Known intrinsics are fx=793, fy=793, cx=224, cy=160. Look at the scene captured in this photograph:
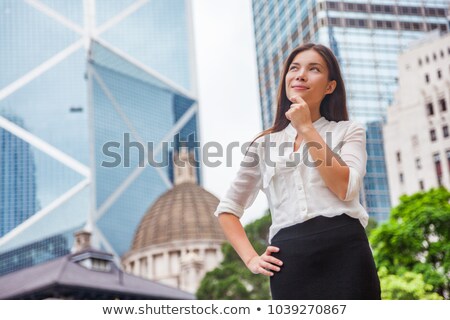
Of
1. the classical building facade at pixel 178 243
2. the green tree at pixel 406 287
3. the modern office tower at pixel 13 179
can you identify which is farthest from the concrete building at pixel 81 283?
the classical building facade at pixel 178 243

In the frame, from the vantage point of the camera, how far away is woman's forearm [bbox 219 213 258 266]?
253 centimetres

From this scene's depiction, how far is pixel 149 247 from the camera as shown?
193ft

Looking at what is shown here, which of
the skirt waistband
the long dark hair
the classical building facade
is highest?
the classical building facade

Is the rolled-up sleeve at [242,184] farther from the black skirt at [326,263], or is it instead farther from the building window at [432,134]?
the building window at [432,134]

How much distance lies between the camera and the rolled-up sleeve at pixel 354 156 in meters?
2.35

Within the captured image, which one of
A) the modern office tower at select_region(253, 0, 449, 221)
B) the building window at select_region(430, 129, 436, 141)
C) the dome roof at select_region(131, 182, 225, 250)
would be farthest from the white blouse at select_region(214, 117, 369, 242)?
the dome roof at select_region(131, 182, 225, 250)

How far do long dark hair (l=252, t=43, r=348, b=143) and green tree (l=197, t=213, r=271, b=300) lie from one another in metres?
29.2

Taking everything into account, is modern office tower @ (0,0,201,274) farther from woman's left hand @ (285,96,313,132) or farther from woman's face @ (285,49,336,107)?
woman's left hand @ (285,96,313,132)

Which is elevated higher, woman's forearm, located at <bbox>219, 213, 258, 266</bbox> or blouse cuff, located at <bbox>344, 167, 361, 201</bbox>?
blouse cuff, located at <bbox>344, 167, 361, 201</bbox>

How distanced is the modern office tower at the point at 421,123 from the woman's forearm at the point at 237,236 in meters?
36.4

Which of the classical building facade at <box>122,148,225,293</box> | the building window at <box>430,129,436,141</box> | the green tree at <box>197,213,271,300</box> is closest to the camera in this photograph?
the green tree at <box>197,213,271,300</box>
